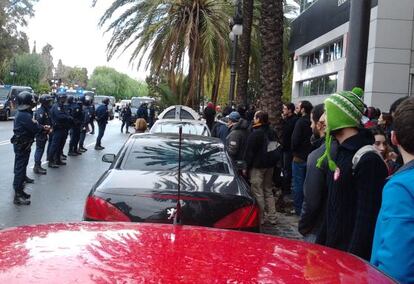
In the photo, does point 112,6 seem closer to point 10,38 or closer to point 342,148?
point 342,148

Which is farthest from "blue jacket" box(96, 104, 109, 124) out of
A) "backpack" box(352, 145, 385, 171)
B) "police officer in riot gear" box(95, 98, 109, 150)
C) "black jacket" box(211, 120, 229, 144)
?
"backpack" box(352, 145, 385, 171)

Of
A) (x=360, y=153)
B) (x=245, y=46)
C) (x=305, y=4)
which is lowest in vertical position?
(x=360, y=153)

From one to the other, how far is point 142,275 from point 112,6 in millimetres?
21303

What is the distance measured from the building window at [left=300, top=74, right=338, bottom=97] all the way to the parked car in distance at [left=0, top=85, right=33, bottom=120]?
17.0 meters

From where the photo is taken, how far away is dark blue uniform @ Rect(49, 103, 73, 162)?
13.8m

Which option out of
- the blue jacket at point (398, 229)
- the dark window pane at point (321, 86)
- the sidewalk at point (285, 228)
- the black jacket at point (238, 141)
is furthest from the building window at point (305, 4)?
the blue jacket at point (398, 229)

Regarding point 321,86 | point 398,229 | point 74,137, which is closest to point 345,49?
point 321,86

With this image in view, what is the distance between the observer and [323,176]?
3.88 meters

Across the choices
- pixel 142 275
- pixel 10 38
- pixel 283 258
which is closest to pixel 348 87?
pixel 283 258

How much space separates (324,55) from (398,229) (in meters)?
25.2

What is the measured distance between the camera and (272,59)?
1095 centimetres

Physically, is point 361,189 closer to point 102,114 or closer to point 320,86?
point 102,114

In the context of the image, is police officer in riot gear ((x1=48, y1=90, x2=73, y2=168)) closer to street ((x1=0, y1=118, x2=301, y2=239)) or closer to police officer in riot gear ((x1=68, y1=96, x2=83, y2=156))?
street ((x1=0, y1=118, x2=301, y2=239))

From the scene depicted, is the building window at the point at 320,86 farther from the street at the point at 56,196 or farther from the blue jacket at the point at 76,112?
the street at the point at 56,196
